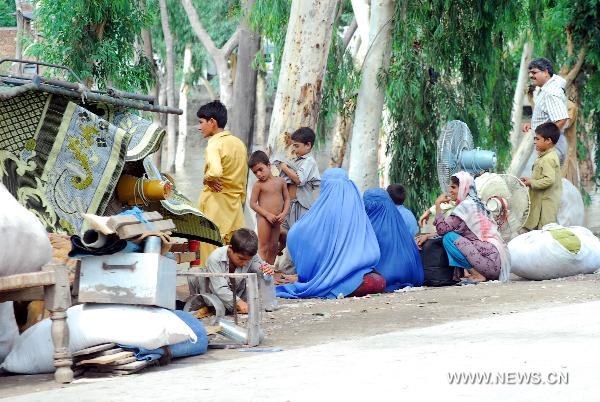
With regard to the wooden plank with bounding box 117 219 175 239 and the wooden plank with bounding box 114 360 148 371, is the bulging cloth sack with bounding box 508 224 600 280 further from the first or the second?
the wooden plank with bounding box 114 360 148 371

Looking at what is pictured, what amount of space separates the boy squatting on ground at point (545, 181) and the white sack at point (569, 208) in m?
0.64

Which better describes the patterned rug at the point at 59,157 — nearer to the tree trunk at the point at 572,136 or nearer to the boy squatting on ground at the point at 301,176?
the boy squatting on ground at the point at 301,176

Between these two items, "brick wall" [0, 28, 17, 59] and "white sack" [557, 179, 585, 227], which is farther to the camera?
"brick wall" [0, 28, 17, 59]

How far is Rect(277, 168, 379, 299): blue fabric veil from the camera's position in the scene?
1145 centimetres

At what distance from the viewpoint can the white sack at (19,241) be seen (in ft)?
22.4

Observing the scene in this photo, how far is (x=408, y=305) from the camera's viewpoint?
1032 centimetres

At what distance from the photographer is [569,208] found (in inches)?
554

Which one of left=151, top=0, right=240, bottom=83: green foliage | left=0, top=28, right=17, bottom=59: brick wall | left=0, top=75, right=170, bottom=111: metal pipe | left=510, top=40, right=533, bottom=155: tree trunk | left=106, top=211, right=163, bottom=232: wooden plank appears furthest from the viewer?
left=0, top=28, right=17, bottom=59: brick wall

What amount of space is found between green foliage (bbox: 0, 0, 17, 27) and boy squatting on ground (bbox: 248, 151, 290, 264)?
34.4 m

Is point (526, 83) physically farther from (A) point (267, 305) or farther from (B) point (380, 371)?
(B) point (380, 371)

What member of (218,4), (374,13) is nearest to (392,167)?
(374,13)

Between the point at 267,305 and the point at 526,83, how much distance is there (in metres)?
22.8

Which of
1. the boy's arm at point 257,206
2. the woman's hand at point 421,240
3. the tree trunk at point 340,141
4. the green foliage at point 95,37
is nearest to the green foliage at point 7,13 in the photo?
the tree trunk at point 340,141

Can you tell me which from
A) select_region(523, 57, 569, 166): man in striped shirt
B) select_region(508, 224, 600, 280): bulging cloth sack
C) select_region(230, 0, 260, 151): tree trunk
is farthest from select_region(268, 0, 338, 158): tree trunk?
select_region(230, 0, 260, 151): tree trunk
